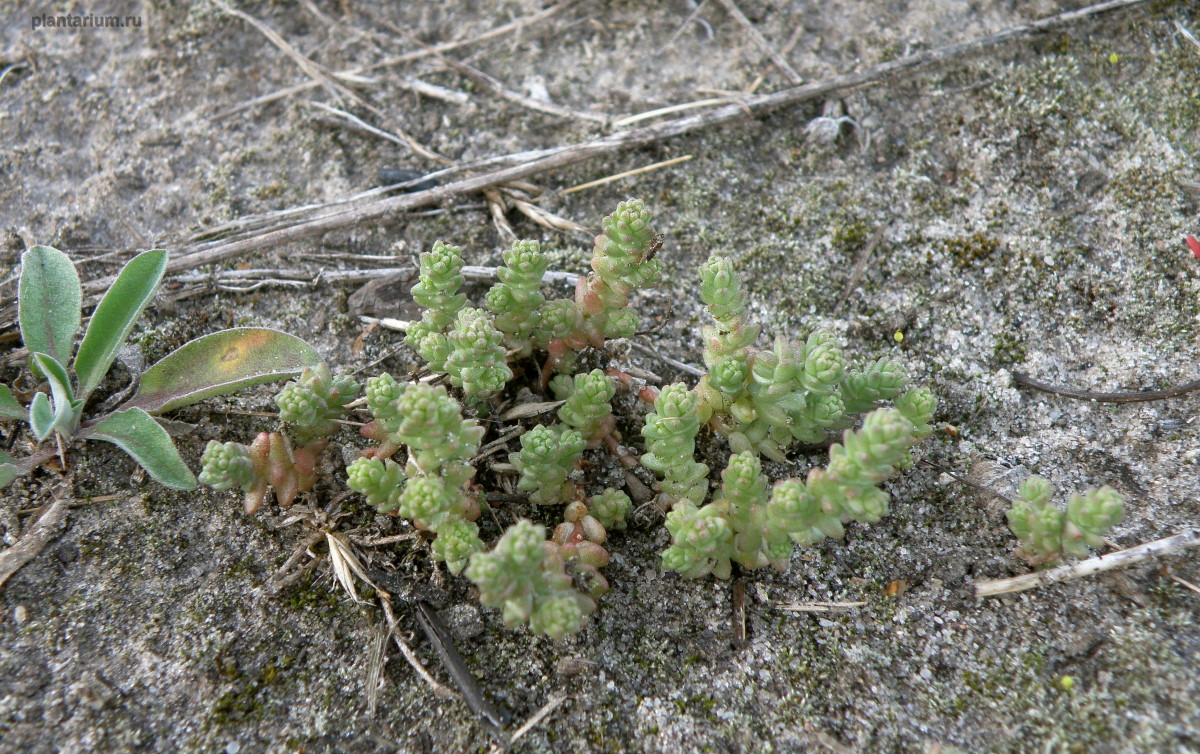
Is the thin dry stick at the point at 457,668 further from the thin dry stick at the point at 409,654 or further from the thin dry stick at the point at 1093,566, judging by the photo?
the thin dry stick at the point at 1093,566

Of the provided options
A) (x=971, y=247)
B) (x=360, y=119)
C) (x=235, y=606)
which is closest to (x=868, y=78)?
(x=971, y=247)

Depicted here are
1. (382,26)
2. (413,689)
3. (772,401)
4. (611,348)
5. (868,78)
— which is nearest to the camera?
(413,689)

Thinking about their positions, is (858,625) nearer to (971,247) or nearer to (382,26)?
(971,247)

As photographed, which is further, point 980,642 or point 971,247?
point 971,247

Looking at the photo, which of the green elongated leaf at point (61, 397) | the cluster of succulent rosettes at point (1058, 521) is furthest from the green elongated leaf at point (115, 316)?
the cluster of succulent rosettes at point (1058, 521)

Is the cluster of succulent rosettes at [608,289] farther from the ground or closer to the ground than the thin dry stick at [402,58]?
closer to the ground

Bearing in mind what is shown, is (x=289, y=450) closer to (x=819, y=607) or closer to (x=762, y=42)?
(x=819, y=607)

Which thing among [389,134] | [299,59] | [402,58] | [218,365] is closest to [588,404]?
[218,365]
